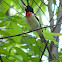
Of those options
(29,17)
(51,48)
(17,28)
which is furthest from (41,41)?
(17,28)

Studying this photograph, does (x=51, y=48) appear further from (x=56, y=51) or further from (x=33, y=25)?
(x=33, y=25)

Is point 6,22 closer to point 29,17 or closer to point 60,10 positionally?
point 29,17

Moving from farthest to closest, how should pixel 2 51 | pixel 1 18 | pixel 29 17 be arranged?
pixel 29 17
pixel 1 18
pixel 2 51

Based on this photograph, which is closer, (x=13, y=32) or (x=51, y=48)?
(x=13, y=32)

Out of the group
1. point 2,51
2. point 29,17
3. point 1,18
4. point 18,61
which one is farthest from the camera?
point 29,17

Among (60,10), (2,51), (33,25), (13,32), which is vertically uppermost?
(60,10)

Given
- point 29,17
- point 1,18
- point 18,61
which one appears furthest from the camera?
point 29,17

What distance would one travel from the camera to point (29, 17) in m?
1.24

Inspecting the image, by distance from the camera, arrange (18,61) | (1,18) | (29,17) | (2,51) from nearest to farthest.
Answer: (2,51), (1,18), (18,61), (29,17)

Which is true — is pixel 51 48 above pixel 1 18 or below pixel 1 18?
below

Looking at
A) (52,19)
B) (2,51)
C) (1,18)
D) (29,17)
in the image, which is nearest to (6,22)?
(1,18)

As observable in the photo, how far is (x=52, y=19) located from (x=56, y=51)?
39 cm

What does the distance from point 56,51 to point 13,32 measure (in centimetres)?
68

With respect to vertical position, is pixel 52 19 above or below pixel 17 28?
above
